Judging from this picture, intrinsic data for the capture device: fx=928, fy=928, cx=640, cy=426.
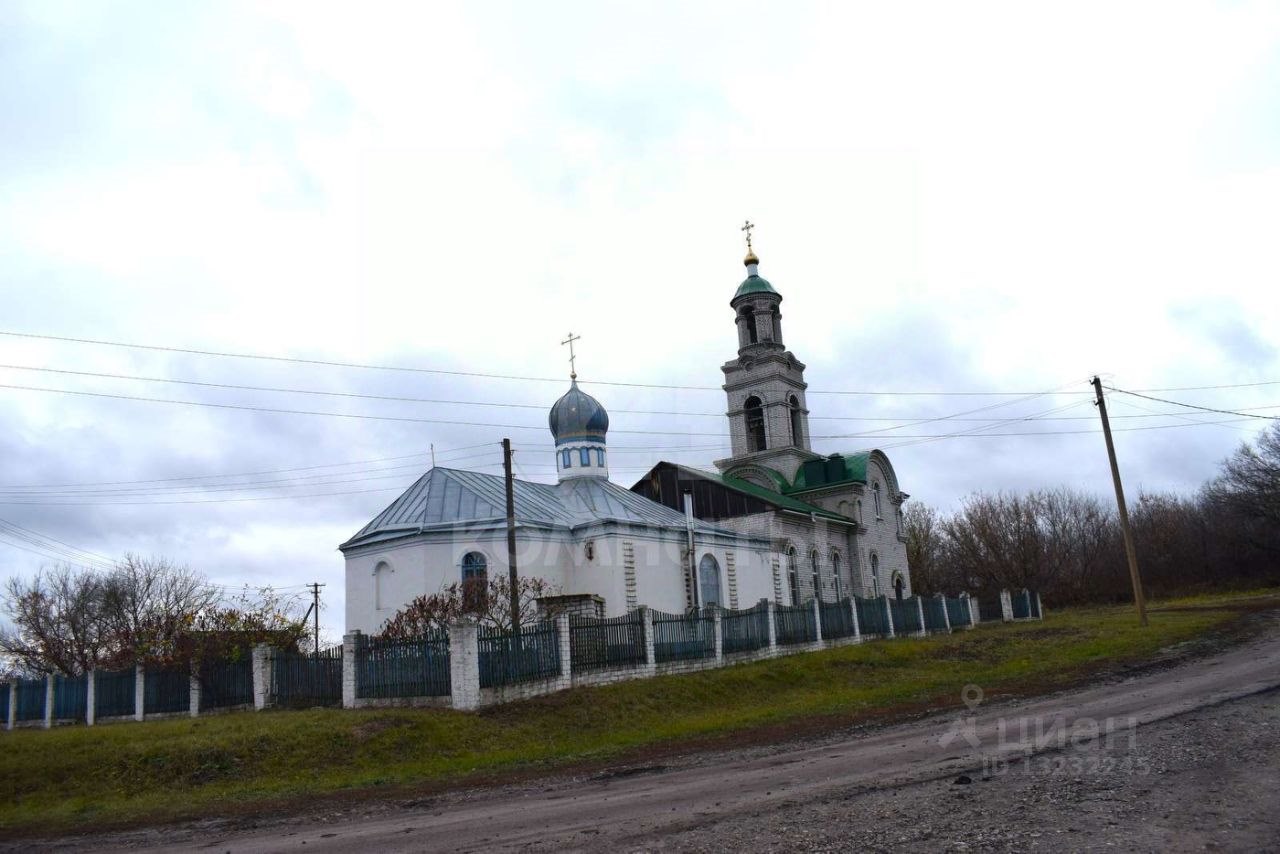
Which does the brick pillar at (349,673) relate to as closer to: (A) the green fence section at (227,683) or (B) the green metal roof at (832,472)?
(A) the green fence section at (227,683)

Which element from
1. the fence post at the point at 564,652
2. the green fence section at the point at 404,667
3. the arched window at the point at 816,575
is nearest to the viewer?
the green fence section at the point at 404,667

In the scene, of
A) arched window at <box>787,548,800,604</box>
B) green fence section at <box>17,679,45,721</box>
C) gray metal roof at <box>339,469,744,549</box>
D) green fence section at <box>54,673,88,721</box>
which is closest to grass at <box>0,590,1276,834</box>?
green fence section at <box>54,673,88,721</box>

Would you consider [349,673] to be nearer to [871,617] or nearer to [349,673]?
[349,673]

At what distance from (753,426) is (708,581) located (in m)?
15.4

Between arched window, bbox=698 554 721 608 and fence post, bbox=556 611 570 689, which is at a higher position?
arched window, bbox=698 554 721 608

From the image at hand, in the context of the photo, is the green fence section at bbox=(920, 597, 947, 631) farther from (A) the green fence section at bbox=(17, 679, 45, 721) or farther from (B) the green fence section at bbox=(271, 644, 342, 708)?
(A) the green fence section at bbox=(17, 679, 45, 721)

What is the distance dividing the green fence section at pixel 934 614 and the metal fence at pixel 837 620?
5808 millimetres

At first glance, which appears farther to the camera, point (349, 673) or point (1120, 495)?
point (1120, 495)

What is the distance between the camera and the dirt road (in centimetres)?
756

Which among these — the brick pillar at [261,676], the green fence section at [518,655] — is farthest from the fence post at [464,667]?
the brick pillar at [261,676]

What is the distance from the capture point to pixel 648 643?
2206 cm

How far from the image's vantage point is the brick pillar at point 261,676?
68.0 feet

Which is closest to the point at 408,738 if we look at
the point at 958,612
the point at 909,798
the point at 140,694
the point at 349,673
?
the point at 349,673

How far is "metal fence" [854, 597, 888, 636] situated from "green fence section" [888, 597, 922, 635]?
1.94ft
